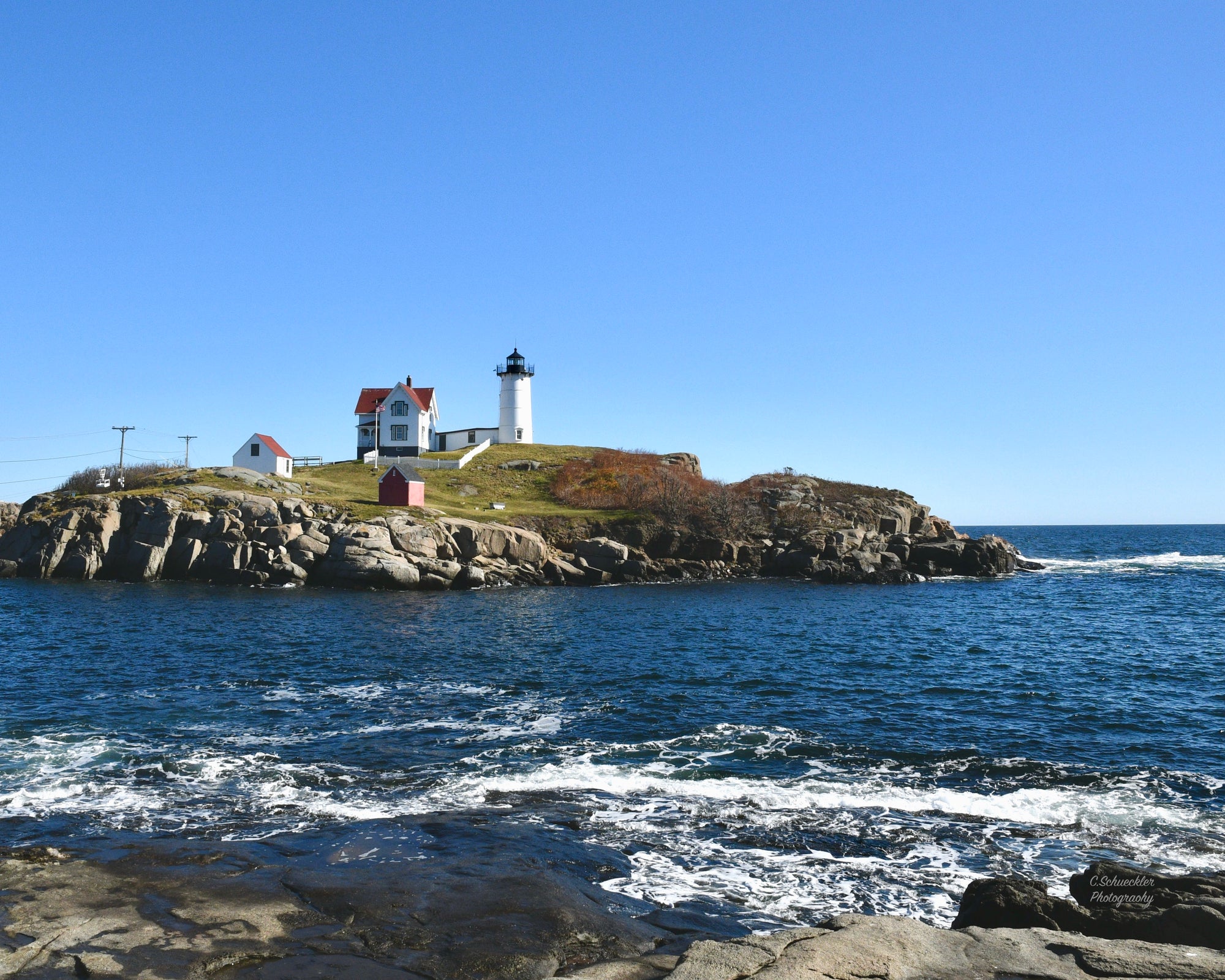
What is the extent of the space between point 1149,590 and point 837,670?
1792 inches

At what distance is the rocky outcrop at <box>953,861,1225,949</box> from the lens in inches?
450

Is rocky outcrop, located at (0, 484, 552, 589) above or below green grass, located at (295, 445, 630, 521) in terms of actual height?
below

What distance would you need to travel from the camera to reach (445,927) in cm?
1214

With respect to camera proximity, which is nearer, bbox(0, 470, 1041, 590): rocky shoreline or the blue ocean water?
the blue ocean water

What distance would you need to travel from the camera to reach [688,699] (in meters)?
28.8

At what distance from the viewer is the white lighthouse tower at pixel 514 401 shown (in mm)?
106062

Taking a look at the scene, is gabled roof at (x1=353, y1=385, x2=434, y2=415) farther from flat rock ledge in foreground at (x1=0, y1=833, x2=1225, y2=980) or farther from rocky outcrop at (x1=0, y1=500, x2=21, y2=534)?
flat rock ledge in foreground at (x1=0, y1=833, x2=1225, y2=980)

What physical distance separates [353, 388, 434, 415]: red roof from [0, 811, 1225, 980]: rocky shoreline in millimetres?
84534

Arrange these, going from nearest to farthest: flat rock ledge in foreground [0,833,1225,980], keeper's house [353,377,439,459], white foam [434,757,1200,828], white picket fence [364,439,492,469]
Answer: flat rock ledge in foreground [0,833,1225,980], white foam [434,757,1200,828], white picket fence [364,439,492,469], keeper's house [353,377,439,459]

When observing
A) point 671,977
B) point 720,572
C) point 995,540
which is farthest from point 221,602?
point 995,540

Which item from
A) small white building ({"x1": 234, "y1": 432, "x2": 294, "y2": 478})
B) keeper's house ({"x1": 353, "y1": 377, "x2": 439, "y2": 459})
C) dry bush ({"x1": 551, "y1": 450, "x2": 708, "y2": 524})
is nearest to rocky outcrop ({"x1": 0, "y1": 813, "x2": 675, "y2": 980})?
dry bush ({"x1": 551, "y1": 450, "x2": 708, "y2": 524})

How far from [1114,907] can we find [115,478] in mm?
84557

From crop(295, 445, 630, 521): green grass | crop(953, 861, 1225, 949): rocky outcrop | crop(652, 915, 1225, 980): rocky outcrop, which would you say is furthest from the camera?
crop(295, 445, 630, 521): green grass

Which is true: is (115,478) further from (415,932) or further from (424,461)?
(415,932)
